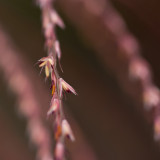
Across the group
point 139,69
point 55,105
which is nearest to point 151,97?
point 139,69

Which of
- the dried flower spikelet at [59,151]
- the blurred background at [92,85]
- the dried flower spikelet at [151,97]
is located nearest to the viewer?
the dried flower spikelet at [59,151]

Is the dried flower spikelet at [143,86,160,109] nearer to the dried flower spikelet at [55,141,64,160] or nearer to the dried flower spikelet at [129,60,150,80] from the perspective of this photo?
the dried flower spikelet at [129,60,150,80]

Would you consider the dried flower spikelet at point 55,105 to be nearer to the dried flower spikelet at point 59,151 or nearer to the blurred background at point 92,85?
the dried flower spikelet at point 59,151

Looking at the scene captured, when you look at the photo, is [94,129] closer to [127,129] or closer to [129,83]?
[127,129]

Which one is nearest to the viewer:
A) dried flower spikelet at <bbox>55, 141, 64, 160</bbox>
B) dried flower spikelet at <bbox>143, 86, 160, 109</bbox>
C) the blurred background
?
dried flower spikelet at <bbox>55, 141, 64, 160</bbox>

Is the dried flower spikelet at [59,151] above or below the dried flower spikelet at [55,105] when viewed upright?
below

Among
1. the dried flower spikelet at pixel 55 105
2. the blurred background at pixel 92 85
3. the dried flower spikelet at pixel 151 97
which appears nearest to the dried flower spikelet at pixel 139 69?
the dried flower spikelet at pixel 151 97

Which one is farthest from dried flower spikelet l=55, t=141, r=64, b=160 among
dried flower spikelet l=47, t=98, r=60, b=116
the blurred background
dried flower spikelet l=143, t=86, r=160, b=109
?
the blurred background

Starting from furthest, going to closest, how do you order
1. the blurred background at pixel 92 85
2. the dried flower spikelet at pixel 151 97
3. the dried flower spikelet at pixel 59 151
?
the blurred background at pixel 92 85, the dried flower spikelet at pixel 151 97, the dried flower spikelet at pixel 59 151

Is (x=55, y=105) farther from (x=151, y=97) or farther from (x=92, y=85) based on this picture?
(x=92, y=85)
